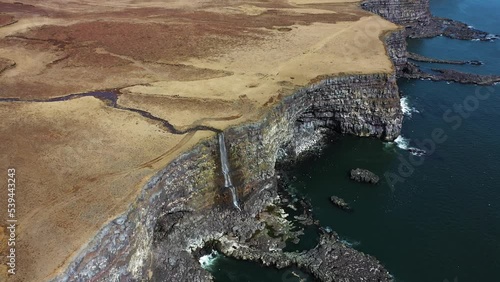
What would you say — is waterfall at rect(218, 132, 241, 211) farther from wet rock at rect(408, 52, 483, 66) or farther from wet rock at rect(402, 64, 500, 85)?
wet rock at rect(408, 52, 483, 66)

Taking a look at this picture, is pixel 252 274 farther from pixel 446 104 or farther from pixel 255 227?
pixel 446 104

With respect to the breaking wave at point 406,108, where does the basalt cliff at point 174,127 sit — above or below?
above

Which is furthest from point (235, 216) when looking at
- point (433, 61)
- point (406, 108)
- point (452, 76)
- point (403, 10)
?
point (403, 10)

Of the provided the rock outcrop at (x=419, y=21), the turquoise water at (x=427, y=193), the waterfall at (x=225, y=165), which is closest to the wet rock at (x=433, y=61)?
the rock outcrop at (x=419, y=21)

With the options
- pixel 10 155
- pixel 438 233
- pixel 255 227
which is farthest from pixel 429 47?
pixel 10 155

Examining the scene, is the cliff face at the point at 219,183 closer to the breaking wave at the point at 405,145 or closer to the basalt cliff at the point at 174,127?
the basalt cliff at the point at 174,127

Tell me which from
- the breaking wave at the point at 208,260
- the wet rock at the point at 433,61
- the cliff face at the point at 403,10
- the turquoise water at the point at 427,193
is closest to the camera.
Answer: the breaking wave at the point at 208,260

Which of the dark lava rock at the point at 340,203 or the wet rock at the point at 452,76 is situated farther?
the wet rock at the point at 452,76

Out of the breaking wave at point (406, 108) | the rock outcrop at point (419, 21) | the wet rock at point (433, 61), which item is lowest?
the breaking wave at point (406, 108)

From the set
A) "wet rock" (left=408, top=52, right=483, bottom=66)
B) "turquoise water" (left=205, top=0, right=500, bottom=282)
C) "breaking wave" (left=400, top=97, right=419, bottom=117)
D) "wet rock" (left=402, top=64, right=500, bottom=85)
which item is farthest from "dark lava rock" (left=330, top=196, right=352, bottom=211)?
"wet rock" (left=408, top=52, right=483, bottom=66)
